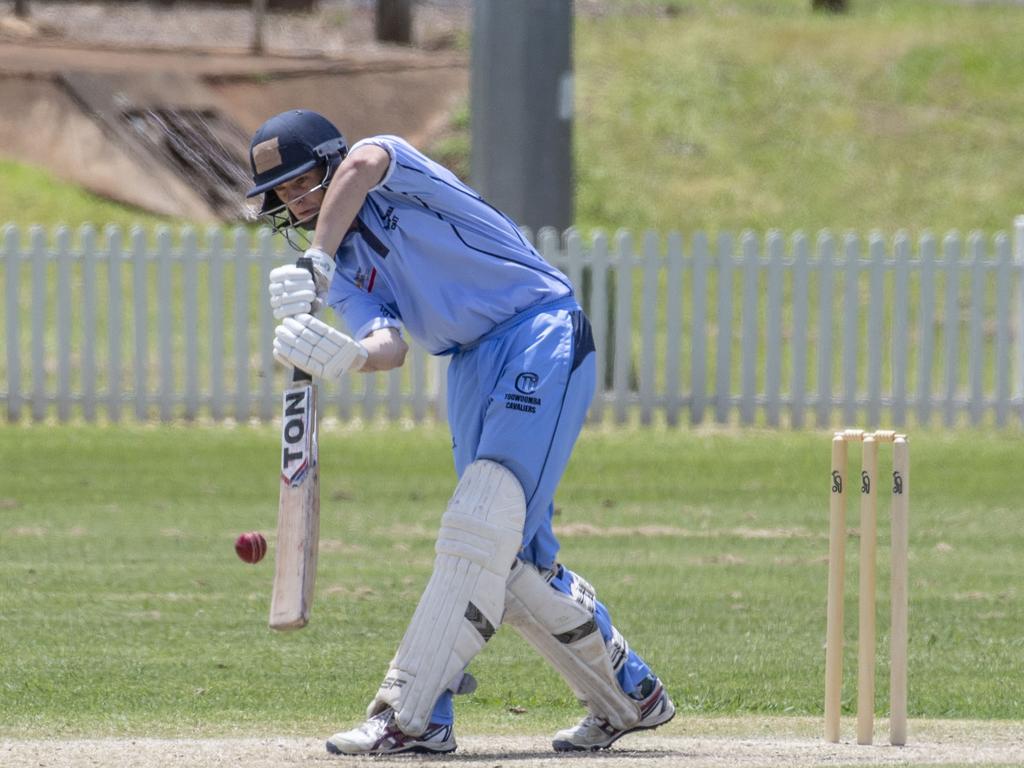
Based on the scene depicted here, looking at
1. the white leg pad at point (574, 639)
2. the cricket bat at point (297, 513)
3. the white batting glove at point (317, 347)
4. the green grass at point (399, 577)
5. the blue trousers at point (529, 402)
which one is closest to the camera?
the white batting glove at point (317, 347)

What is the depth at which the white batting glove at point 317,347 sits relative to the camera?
4.93 m

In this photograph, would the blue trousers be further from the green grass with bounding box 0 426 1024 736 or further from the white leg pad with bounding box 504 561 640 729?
the green grass with bounding box 0 426 1024 736

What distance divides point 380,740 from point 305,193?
1.45 meters

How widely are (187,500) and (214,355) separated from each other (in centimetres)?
343

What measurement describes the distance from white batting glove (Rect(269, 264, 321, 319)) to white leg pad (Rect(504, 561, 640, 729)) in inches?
36.4

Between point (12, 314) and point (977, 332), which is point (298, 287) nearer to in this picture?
point (12, 314)

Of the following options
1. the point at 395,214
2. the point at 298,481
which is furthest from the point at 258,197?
the point at 298,481

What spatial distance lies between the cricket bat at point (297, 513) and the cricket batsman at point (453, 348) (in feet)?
0.37

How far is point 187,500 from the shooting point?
10867 mm

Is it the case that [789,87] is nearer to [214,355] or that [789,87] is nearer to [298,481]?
[214,355]

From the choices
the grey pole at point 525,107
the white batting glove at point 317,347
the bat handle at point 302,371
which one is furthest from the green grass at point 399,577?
the grey pole at point 525,107

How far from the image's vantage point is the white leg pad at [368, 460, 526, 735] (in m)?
5.11

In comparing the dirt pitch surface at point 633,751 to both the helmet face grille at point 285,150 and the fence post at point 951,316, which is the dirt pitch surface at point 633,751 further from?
the fence post at point 951,316

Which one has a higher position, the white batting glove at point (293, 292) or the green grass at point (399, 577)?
the white batting glove at point (293, 292)
